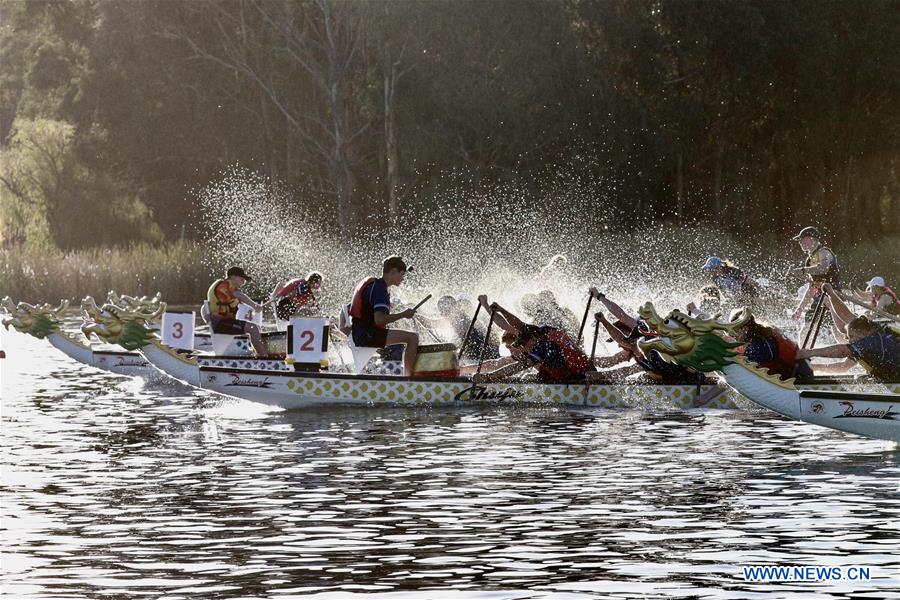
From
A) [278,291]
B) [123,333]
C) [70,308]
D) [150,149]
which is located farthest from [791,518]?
[150,149]

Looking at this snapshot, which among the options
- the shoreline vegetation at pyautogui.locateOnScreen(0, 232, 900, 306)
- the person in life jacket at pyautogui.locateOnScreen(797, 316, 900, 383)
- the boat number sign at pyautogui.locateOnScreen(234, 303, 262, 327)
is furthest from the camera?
the shoreline vegetation at pyautogui.locateOnScreen(0, 232, 900, 306)

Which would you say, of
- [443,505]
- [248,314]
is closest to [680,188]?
[248,314]

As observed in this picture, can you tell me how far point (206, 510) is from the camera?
16.2 metres

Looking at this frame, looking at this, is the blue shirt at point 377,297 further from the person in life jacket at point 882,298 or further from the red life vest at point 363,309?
the person in life jacket at point 882,298

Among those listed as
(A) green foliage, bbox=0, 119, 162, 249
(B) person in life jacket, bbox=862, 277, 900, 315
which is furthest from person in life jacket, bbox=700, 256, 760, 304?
(A) green foliage, bbox=0, 119, 162, 249

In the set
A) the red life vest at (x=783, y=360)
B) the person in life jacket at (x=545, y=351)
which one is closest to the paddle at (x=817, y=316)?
the red life vest at (x=783, y=360)

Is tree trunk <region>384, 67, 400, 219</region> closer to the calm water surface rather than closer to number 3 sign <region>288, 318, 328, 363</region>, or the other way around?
number 3 sign <region>288, 318, 328, 363</region>

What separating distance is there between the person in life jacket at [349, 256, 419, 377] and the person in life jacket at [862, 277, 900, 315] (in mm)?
6585

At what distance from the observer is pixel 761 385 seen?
19422 mm

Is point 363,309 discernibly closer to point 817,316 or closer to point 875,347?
point 817,316

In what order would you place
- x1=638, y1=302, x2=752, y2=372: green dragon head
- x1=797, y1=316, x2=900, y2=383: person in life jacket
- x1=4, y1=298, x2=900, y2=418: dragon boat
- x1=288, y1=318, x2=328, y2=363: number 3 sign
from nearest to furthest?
x1=638, y1=302, x2=752, y2=372: green dragon head → x1=797, y1=316, x2=900, y2=383: person in life jacket → x1=4, y1=298, x2=900, y2=418: dragon boat → x1=288, y1=318, x2=328, y2=363: number 3 sign

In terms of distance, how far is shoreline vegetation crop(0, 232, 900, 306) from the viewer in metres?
55.9

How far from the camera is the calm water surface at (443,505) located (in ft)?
42.6

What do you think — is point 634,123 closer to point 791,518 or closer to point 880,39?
point 880,39
